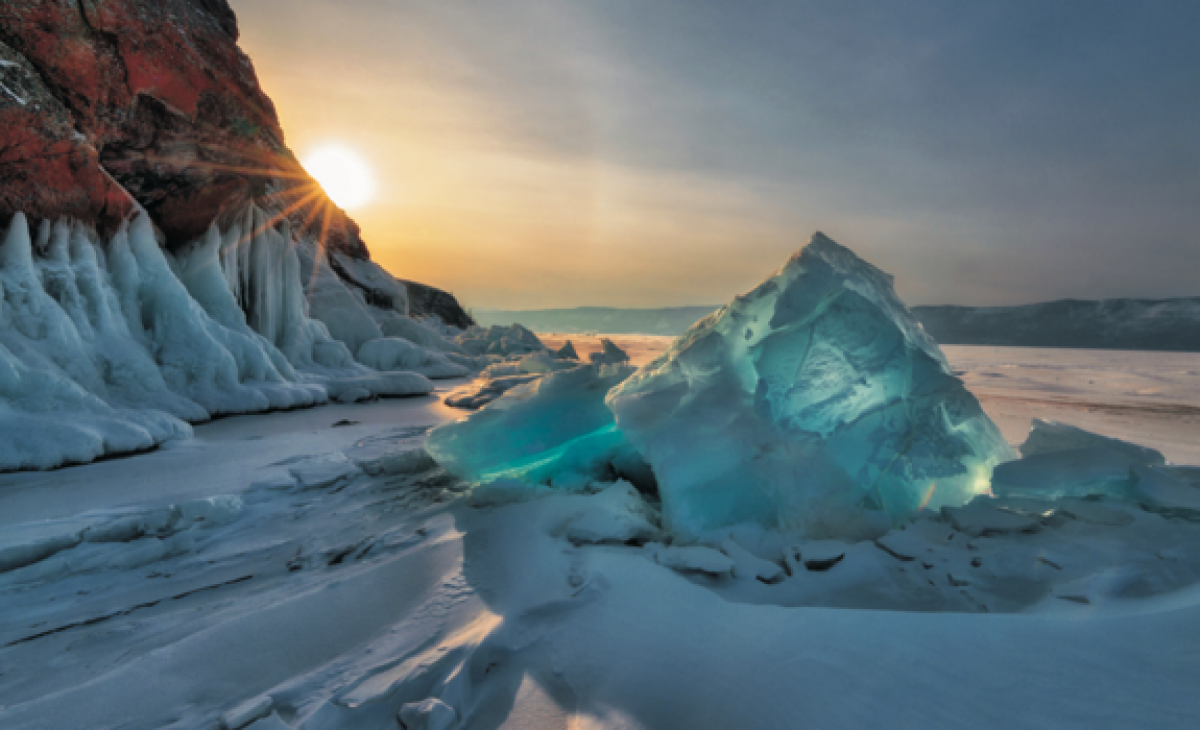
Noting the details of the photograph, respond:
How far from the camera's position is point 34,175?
6680 mm

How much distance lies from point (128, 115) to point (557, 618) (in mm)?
11813

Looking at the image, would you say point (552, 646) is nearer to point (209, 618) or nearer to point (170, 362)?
point (209, 618)

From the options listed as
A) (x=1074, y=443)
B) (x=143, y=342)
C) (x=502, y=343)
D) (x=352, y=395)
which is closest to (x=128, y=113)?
(x=143, y=342)

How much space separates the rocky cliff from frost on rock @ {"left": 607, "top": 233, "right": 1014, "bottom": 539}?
900 centimetres

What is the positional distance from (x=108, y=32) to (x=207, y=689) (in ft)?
37.1

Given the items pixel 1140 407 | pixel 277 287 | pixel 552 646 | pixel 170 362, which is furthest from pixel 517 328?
pixel 552 646

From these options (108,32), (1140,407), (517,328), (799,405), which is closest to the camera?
(799,405)

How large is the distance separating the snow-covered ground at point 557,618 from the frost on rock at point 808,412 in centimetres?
49

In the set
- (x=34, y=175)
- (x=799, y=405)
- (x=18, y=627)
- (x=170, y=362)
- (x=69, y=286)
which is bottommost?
(x=18, y=627)

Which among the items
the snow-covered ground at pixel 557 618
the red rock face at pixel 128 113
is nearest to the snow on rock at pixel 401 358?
the red rock face at pixel 128 113

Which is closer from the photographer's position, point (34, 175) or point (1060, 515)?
point (1060, 515)

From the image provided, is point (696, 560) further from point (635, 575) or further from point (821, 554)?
point (821, 554)

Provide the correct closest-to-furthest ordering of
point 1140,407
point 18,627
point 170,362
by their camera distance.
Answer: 1. point 18,627
2. point 170,362
3. point 1140,407

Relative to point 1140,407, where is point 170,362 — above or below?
above
